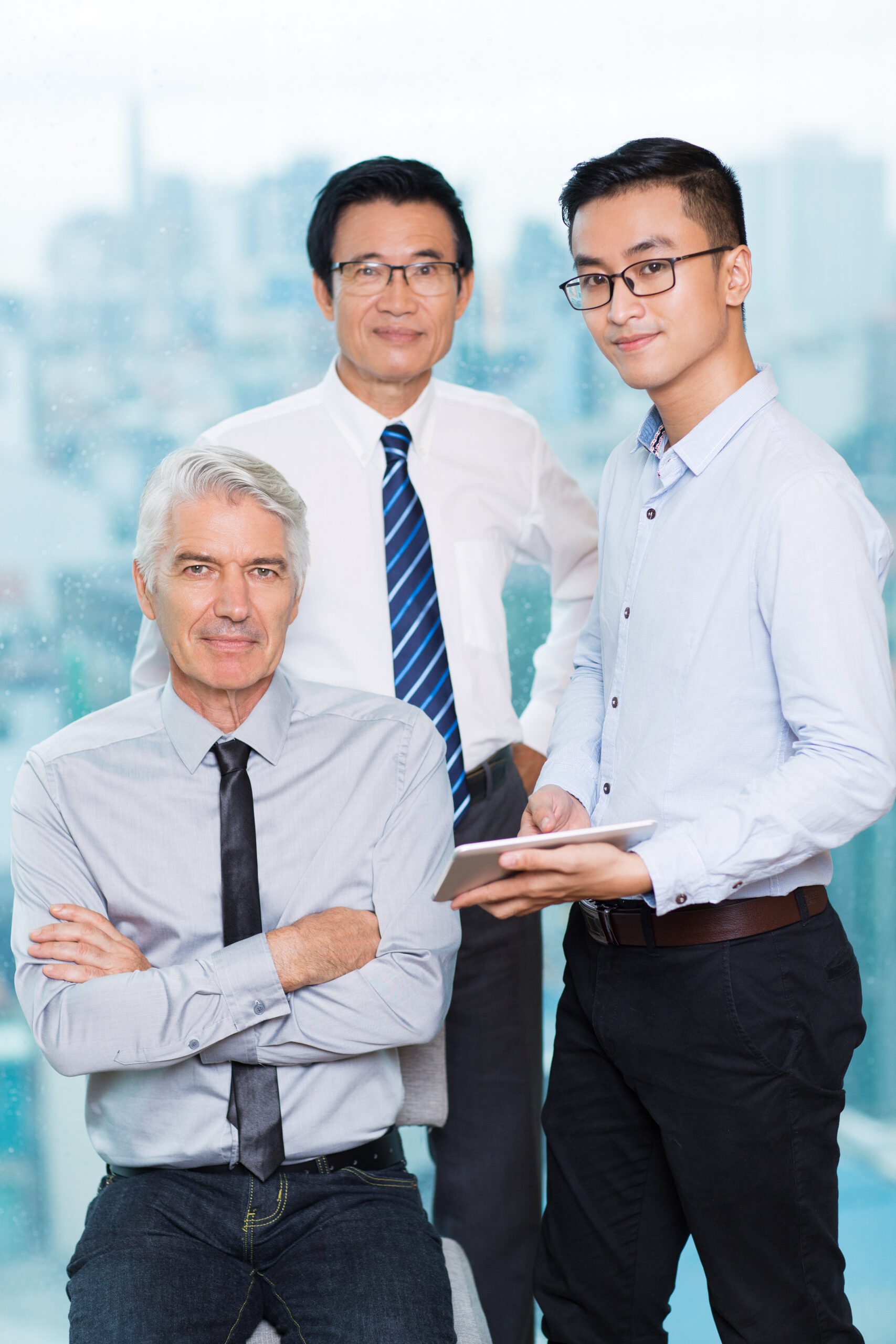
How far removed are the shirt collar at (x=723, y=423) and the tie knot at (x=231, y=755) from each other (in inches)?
32.5

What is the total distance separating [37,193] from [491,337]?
3.71 ft

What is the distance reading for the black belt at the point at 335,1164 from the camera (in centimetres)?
190

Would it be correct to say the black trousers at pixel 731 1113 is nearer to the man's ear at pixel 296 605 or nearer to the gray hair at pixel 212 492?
the man's ear at pixel 296 605

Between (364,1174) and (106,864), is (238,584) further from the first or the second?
(364,1174)

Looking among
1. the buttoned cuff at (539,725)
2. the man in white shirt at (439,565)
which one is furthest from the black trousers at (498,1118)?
the buttoned cuff at (539,725)

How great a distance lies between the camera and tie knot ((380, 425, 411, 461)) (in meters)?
2.52

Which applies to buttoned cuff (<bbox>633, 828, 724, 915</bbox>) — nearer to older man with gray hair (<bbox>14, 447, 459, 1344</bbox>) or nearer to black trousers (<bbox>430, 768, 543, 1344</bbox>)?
older man with gray hair (<bbox>14, 447, 459, 1344</bbox>)

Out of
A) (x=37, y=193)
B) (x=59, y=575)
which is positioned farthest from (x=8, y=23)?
(x=59, y=575)

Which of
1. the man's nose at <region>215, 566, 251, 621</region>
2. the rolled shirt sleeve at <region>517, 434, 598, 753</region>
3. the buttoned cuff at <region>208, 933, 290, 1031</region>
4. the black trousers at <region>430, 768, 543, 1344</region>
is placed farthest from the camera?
the rolled shirt sleeve at <region>517, 434, 598, 753</region>

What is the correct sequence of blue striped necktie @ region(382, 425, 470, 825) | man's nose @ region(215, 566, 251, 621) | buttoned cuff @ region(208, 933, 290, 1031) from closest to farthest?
buttoned cuff @ region(208, 933, 290, 1031) < man's nose @ region(215, 566, 251, 621) < blue striped necktie @ region(382, 425, 470, 825)

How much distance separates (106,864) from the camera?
1952mm

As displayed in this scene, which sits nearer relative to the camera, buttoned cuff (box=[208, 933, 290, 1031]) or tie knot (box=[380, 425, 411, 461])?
buttoned cuff (box=[208, 933, 290, 1031])

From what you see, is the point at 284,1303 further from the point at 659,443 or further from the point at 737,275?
the point at 737,275

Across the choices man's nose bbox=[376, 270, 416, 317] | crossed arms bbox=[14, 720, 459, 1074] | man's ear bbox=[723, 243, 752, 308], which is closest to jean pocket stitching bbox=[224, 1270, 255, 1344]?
crossed arms bbox=[14, 720, 459, 1074]
